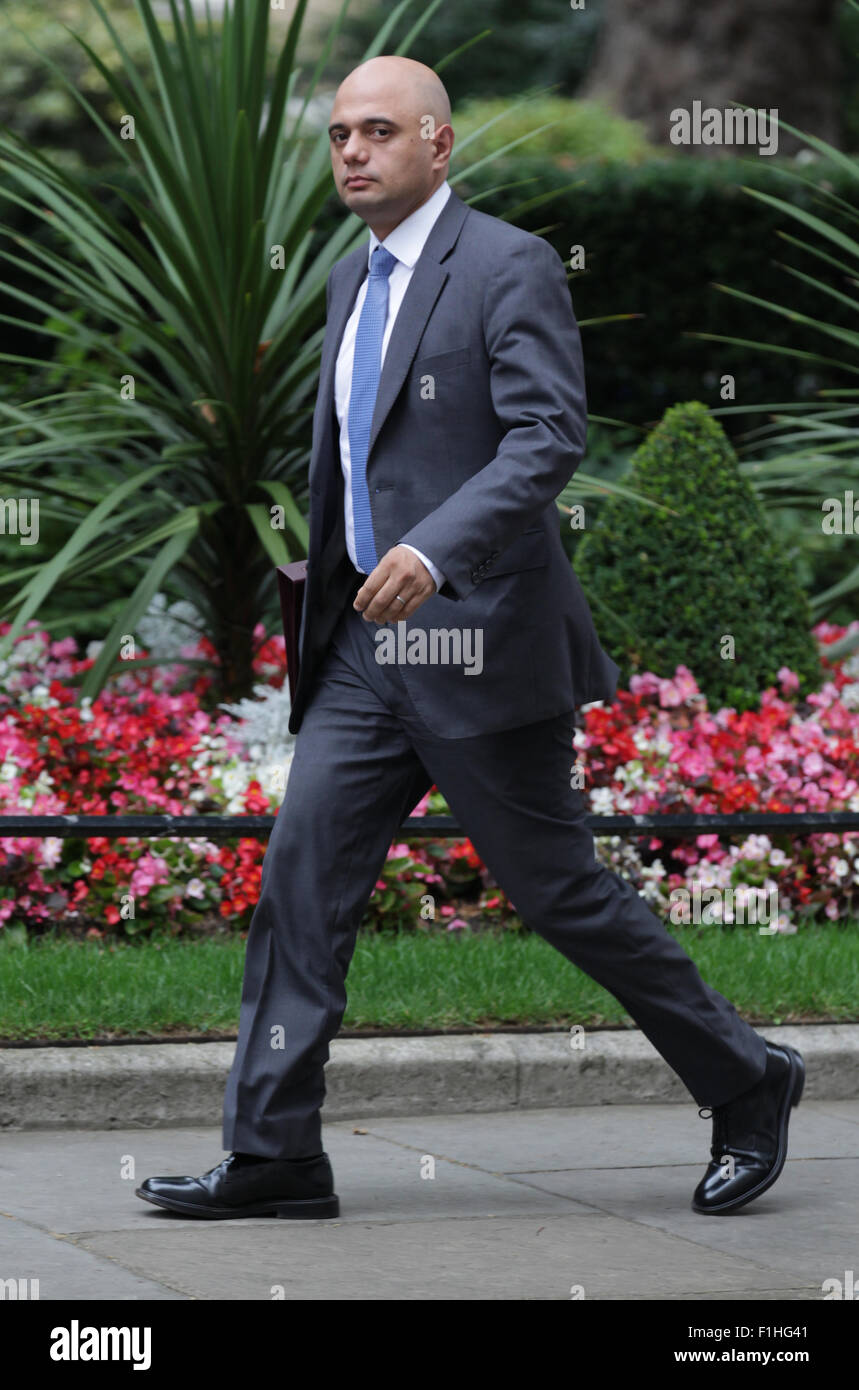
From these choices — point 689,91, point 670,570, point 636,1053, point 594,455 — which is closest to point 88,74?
point 689,91

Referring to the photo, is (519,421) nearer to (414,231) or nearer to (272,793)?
(414,231)

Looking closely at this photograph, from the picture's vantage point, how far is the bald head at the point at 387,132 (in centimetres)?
369

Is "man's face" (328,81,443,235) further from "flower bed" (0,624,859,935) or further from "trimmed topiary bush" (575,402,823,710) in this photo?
"trimmed topiary bush" (575,402,823,710)

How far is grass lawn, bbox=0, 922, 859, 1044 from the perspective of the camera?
481 centimetres

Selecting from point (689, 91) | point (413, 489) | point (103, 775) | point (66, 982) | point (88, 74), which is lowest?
point (66, 982)

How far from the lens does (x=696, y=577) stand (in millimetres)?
7223

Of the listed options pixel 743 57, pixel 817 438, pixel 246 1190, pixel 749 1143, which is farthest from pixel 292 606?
pixel 743 57

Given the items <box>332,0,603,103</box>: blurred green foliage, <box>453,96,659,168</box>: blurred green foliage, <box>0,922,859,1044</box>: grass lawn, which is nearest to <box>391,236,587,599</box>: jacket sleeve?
<box>0,922,859,1044</box>: grass lawn

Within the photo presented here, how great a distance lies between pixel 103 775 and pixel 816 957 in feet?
7.22

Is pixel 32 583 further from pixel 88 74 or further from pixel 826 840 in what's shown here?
pixel 88 74

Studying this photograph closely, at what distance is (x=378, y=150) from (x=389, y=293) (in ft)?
0.91

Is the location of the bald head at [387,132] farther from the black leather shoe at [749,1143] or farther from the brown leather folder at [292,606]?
the black leather shoe at [749,1143]

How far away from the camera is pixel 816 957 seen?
5.54 metres

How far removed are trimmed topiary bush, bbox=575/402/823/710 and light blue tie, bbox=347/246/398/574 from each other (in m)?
3.36
